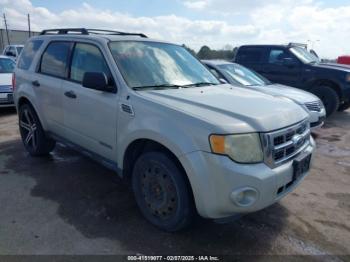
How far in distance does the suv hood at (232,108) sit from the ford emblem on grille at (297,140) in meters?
0.15

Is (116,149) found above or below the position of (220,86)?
below

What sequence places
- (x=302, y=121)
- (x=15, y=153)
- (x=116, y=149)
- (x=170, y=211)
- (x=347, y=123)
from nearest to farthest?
(x=170, y=211) → (x=302, y=121) → (x=116, y=149) → (x=15, y=153) → (x=347, y=123)

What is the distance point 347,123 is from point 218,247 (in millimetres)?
7410

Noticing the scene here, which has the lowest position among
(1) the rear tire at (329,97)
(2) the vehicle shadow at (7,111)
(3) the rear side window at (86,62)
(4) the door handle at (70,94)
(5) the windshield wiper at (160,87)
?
(2) the vehicle shadow at (7,111)

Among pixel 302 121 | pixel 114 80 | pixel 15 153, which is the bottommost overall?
pixel 15 153

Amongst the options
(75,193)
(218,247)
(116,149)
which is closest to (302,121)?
(218,247)

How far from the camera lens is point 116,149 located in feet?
12.1

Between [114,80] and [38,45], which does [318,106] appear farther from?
[38,45]

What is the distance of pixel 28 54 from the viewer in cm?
546

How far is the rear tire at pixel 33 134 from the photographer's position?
5293 mm

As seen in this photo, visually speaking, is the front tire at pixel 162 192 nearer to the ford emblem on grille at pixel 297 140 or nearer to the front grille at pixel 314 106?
the ford emblem on grille at pixel 297 140

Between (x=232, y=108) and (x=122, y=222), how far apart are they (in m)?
1.63

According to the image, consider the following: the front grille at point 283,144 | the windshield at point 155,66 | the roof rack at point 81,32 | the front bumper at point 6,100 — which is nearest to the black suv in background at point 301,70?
the windshield at point 155,66

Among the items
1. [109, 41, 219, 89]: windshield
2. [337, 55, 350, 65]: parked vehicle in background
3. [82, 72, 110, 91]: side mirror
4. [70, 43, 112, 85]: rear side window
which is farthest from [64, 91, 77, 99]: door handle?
[337, 55, 350, 65]: parked vehicle in background
